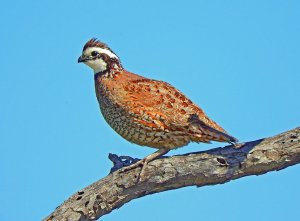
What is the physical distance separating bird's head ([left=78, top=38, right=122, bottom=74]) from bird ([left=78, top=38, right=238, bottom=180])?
0.94 ft

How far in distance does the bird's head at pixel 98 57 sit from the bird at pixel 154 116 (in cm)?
29

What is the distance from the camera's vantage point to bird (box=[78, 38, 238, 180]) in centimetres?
679

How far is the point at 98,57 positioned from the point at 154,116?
119 cm

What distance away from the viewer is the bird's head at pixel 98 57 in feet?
24.7

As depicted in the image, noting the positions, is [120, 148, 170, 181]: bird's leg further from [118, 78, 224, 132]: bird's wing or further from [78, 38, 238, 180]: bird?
[118, 78, 224, 132]: bird's wing

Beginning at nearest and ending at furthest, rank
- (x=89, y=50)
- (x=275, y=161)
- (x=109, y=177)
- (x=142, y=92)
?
(x=275, y=161) < (x=109, y=177) < (x=142, y=92) < (x=89, y=50)

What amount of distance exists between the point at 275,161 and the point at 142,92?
174cm

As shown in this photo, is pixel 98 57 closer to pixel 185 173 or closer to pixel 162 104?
pixel 162 104

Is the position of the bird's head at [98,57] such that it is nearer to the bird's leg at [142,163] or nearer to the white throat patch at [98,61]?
the white throat patch at [98,61]

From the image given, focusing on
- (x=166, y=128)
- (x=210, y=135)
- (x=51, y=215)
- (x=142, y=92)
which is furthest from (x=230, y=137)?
(x=51, y=215)

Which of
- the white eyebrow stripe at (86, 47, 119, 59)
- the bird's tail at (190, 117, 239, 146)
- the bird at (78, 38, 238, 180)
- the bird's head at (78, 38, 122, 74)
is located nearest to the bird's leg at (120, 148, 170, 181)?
the bird at (78, 38, 238, 180)

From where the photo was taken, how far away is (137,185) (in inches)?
254

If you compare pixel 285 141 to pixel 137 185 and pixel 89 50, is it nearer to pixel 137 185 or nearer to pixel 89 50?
pixel 137 185

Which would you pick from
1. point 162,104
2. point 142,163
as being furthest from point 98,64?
point 142,163
